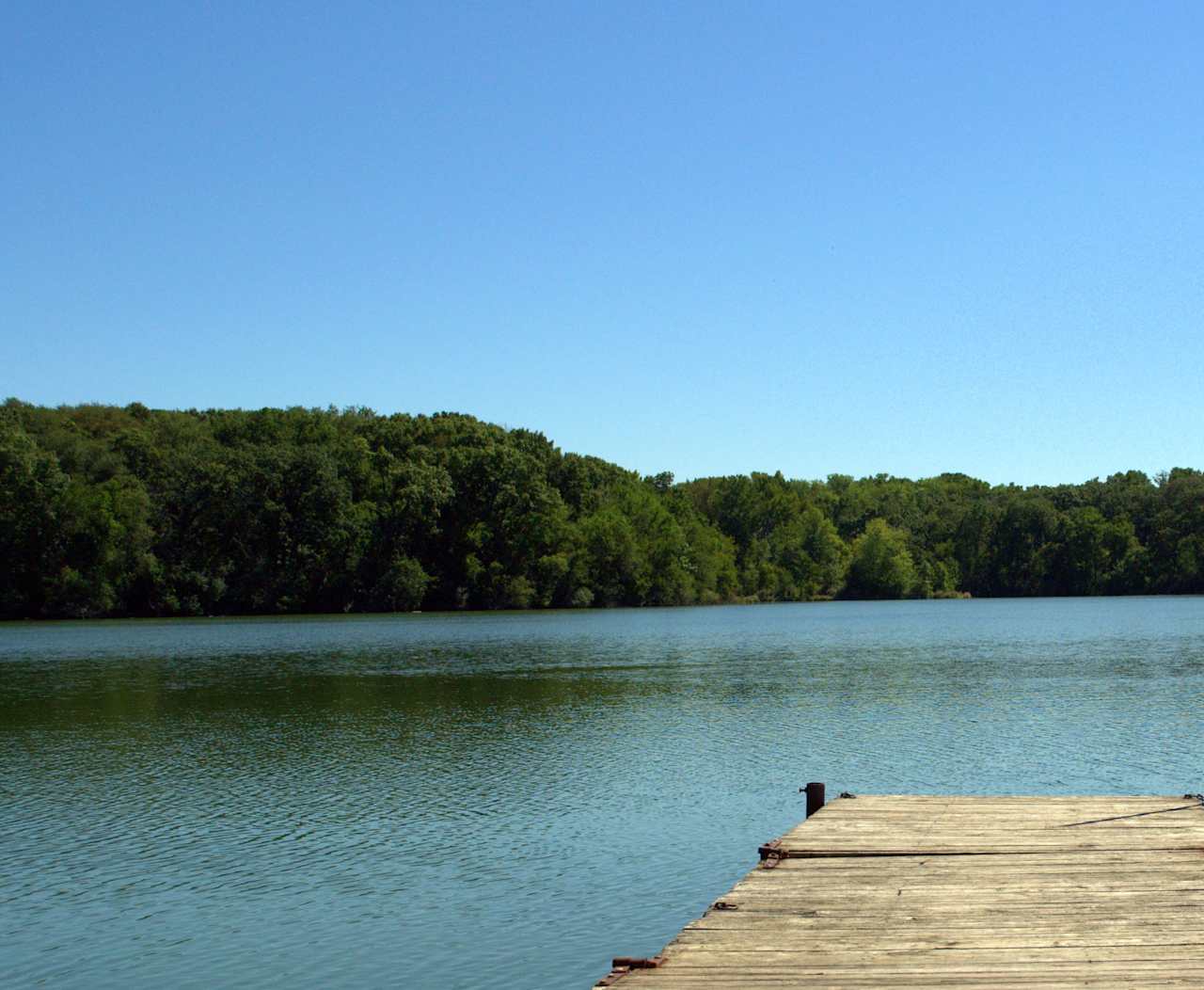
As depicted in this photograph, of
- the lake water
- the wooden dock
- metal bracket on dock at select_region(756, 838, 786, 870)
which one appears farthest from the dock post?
metal bracket on dock at select_region(756, 838, 786, 870)

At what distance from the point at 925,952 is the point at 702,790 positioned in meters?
12.7

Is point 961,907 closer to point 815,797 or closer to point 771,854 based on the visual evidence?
point 771,854

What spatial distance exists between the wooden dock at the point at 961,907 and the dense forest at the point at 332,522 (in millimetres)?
91759

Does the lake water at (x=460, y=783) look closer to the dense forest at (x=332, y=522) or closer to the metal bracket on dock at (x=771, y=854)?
the metal bracket on dock at (x=771, y=854)

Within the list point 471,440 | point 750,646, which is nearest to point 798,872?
point 750,646

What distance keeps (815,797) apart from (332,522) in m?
93.7

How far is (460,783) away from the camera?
21.8 meters

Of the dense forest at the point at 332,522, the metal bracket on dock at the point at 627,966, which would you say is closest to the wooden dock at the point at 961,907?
the metal bracket on dock at the point at 627,966

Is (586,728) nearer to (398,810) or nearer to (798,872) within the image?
(398,810)

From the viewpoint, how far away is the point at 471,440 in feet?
388

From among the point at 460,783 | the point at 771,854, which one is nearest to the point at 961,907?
the point at 771,854

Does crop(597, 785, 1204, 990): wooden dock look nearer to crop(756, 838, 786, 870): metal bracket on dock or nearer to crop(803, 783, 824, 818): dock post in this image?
crop(756, 838, 786, 870): metal bracket on dock

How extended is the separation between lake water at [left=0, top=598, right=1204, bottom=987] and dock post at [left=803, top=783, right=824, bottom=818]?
4.31ft

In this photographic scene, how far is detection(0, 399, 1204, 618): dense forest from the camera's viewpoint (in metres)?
95.9
